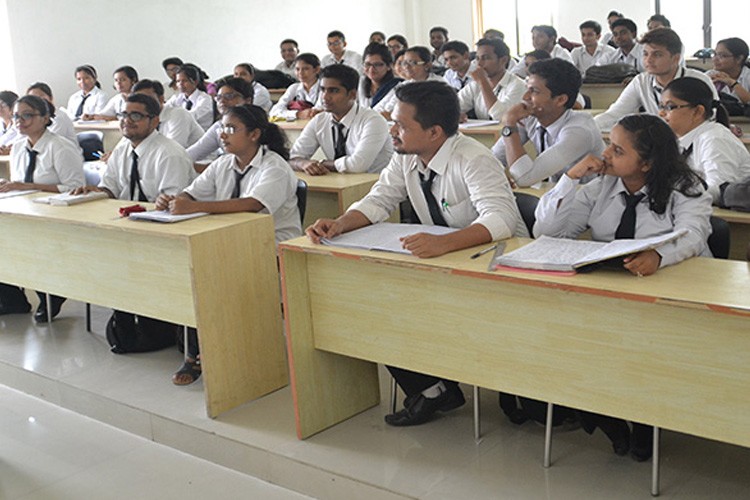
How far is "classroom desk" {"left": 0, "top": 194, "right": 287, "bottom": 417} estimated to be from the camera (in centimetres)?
308

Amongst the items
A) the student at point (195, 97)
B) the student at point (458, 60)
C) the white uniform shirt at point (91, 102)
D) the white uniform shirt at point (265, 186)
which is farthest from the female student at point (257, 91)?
the white uniform shirt at point (265, 186)

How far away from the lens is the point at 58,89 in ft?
32.8

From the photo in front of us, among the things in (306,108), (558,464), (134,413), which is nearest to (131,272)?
(134,413)

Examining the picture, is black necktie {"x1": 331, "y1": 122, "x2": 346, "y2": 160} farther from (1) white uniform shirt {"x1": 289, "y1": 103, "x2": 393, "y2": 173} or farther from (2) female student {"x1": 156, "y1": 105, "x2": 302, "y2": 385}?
(2) female student {"x1": 156, "y1": 105, "x2": 302, "y2": 385}

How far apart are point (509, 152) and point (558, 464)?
1403 millimetres

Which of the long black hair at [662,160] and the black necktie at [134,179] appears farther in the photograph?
the black necktie at [134,179]

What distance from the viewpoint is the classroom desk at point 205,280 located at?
3082 mm

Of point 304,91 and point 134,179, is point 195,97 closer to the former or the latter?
point 304,91

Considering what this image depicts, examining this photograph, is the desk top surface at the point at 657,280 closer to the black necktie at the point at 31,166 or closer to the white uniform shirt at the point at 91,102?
the black necktie at the point at 31,166

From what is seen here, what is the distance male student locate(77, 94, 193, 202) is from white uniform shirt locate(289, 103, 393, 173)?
2.75 feet

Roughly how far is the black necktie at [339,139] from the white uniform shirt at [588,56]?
5.82 meters

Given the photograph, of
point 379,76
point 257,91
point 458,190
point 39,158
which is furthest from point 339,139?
point 257,91

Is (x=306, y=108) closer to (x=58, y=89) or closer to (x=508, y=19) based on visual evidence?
(x=58, y=89)

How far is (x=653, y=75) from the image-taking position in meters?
4.72
